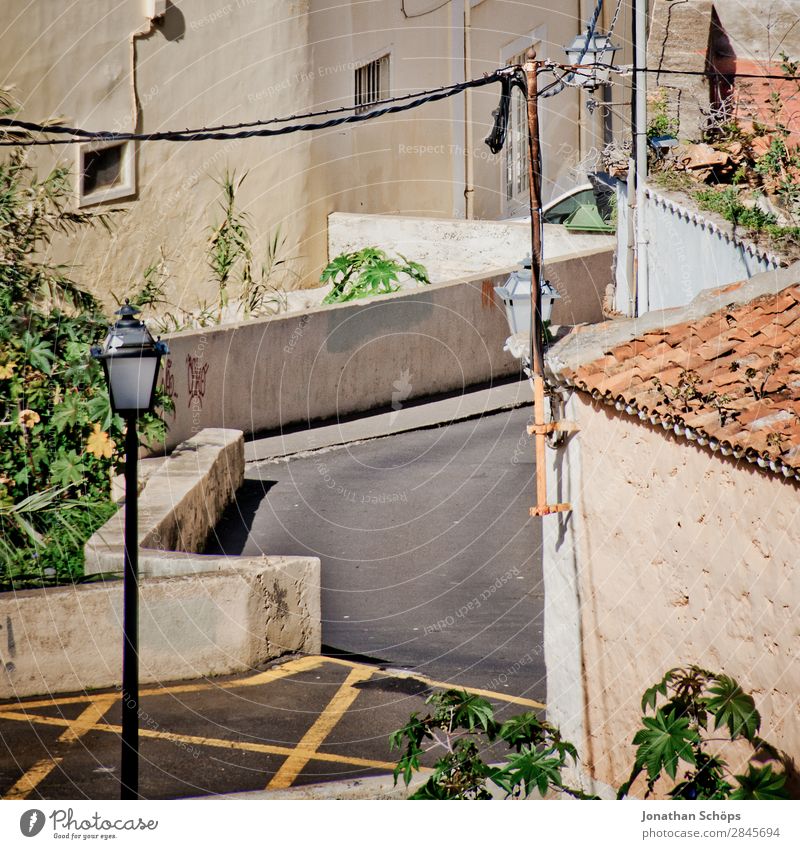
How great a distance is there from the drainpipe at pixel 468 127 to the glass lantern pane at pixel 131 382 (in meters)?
13.0

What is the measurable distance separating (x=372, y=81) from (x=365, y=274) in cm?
298

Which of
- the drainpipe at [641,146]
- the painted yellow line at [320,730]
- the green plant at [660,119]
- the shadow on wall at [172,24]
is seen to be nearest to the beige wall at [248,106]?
the shadow on wall at [172,24]

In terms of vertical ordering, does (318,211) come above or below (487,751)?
above

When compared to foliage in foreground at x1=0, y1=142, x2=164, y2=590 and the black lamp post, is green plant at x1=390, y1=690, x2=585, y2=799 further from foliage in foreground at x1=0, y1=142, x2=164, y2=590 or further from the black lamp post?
foliage in foreground at x1=0, y1=142, x2=164, y2=590

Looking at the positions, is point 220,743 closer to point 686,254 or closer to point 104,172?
point 686,254

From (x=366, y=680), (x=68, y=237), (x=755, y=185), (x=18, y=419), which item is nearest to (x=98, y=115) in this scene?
(x=68, y=237)

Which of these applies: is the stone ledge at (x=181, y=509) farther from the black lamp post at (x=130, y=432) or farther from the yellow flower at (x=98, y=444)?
the black lamp post at (x=130, y=432)

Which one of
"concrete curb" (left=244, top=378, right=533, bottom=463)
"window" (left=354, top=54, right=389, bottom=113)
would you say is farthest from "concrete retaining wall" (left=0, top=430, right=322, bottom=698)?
"window" (left=354, top=54, right=389, bottom=113)

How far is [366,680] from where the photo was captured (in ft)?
30.4

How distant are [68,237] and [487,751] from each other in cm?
863

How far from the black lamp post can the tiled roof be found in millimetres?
2380

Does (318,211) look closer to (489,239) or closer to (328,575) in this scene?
(489,239)

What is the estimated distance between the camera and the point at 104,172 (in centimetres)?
1545

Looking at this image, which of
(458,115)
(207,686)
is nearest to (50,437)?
(207,686)
